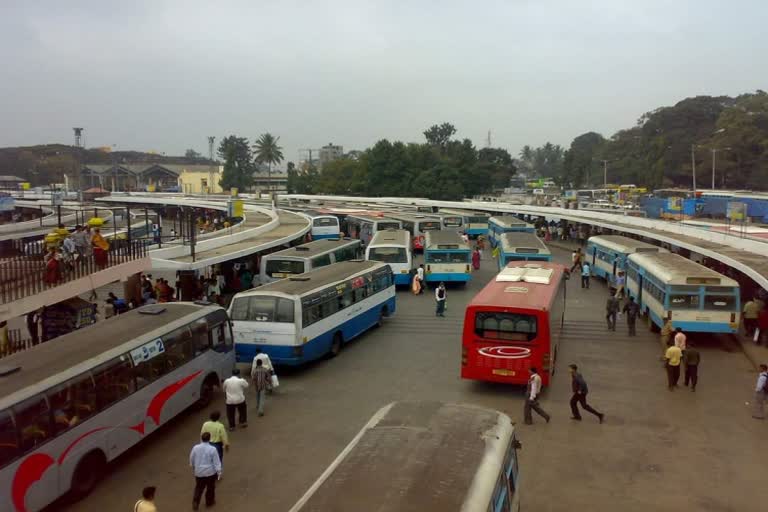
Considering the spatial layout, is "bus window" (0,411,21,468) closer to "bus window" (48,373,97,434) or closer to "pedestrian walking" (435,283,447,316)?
"bus window" (48,373,97,434)

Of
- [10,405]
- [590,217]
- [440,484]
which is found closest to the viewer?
[440,484]

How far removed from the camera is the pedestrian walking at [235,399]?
38.9ft

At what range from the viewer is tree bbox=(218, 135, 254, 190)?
118 m

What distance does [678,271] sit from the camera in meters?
18.7

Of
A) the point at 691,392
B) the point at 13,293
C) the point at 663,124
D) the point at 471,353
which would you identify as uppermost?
the point at 663,124

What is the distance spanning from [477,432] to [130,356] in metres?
6.37

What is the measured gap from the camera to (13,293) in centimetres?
1241

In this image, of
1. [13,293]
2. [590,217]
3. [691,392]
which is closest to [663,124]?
[590,217]

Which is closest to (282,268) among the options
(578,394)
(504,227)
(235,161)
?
(578,394)

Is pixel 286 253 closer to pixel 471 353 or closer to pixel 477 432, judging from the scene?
pixel 471 353

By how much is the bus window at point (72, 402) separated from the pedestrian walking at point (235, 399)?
2.58 m

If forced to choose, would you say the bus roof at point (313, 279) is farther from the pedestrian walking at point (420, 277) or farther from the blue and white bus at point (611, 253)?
the blue and white bus at point (611, 253)

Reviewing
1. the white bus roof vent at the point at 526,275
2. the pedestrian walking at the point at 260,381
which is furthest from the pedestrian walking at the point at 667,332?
the pedestrian walking at the point at 260,381

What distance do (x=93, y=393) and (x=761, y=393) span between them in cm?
1231
